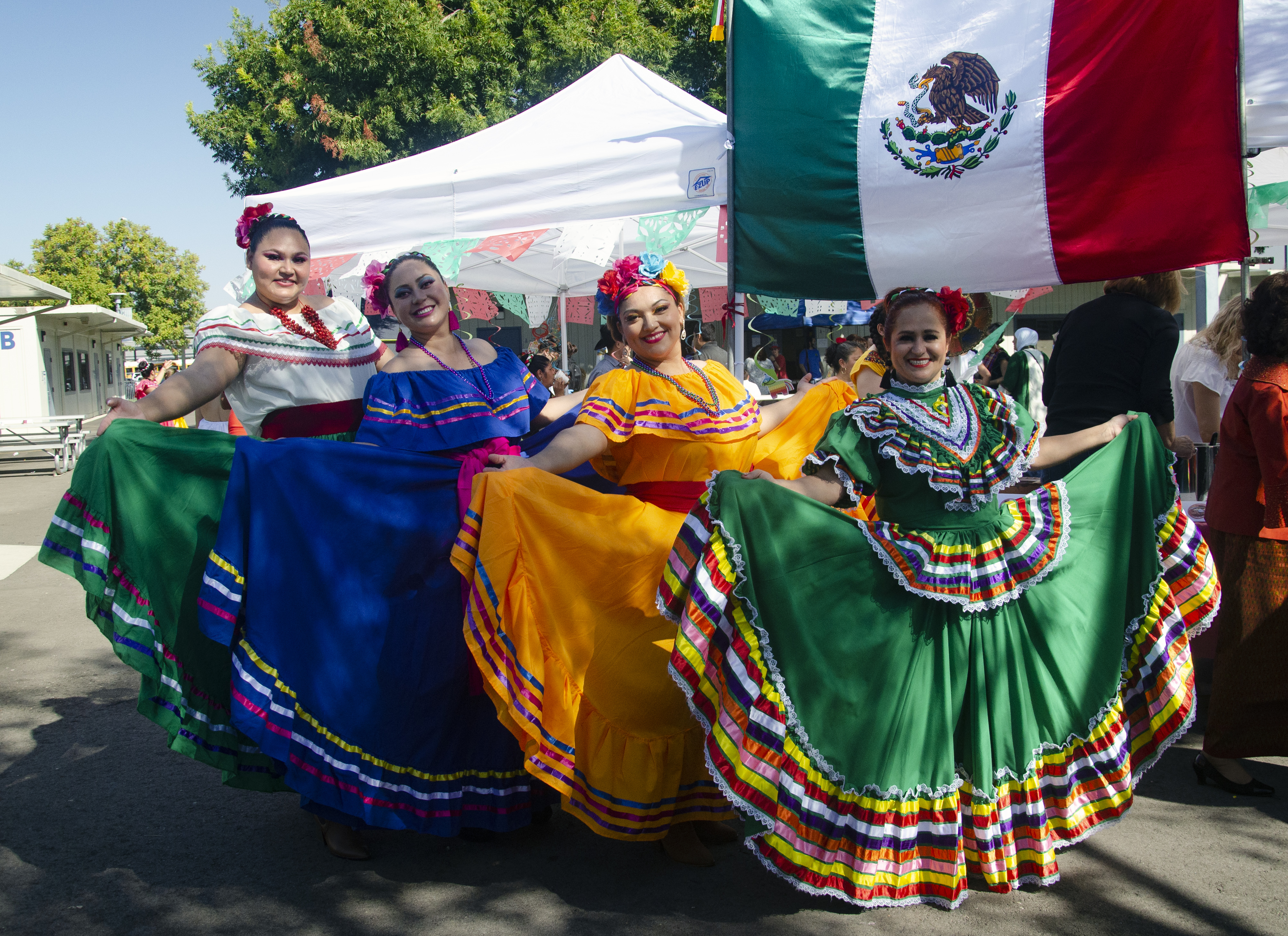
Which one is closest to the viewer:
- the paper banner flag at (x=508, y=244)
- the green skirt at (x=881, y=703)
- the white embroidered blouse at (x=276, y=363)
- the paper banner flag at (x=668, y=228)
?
the green skirt at (x=881, y=703)

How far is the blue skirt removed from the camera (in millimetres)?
3021

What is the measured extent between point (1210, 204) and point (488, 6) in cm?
1717

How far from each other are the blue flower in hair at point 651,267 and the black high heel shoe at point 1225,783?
8.87ft

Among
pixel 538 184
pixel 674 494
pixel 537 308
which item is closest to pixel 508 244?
pixel 538 184

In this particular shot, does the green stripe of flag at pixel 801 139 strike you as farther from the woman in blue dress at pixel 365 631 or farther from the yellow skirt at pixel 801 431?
the woman in blue dress at pixel 365 631

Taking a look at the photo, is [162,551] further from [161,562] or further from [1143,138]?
[1143,138]

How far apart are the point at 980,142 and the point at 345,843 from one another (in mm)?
3598

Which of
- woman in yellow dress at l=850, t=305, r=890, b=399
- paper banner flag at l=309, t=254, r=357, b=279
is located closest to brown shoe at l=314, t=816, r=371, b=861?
woman in yellow dress at l=850, t=305, r=890, b=399

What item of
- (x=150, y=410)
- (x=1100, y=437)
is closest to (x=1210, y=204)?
(x=1100, y=437)

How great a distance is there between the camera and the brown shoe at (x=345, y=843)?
10.5 ft

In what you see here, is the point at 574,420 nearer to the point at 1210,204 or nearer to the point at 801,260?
the point at 801,260

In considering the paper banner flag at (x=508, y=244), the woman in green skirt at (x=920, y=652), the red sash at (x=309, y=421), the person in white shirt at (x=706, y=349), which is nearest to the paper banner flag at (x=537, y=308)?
the person in white shirt at (x=706, y=349)

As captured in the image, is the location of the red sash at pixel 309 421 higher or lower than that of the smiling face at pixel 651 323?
lower

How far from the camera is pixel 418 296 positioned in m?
3.43
